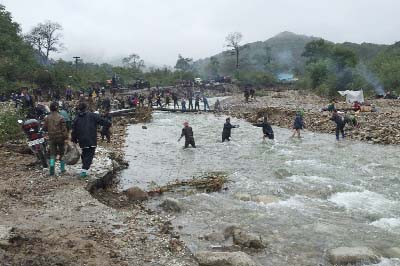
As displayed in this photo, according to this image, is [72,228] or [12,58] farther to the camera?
[12,58]

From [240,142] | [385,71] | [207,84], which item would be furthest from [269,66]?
[240,142]

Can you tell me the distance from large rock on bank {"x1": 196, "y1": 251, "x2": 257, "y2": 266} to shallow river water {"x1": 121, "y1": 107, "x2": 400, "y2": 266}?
0.60 meters

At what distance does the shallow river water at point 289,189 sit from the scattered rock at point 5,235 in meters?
2.73

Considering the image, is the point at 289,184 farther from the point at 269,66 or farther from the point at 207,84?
the point at 269,66

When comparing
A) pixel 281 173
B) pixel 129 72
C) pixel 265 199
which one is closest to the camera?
pixel 265 199

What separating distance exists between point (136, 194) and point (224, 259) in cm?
408

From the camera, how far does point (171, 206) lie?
8984 mm

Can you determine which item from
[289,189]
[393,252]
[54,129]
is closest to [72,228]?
[54,129]

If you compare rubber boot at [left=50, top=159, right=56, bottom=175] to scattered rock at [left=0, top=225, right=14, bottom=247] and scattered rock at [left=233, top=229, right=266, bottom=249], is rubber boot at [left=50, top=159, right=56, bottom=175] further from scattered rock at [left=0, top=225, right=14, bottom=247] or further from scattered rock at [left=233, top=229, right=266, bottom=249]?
scattered rock at [left=233, top=229, right=266, bottom=249]

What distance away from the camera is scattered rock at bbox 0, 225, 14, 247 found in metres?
5.85

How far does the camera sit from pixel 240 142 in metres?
20.2

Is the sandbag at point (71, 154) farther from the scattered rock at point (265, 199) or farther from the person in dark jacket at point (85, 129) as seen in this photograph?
the scattered rock at point (265, 199)

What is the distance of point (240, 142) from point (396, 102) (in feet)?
69.9

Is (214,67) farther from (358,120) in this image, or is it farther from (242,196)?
(242,196)
